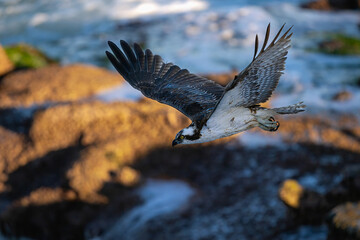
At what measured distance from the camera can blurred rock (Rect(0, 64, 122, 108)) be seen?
33.5 ft

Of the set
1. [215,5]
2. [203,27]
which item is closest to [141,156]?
[203,27]

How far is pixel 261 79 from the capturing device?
3.95 m

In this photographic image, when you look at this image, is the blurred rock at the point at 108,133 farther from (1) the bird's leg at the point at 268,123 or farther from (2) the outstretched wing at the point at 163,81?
(1) the bird's leg at the point at 268,123

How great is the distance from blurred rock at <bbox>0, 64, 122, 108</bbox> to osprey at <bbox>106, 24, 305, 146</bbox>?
16.3 feet

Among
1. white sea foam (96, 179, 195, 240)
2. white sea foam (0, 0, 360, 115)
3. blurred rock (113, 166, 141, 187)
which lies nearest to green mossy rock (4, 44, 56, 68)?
white sea foam (0, 0, 360, 115)

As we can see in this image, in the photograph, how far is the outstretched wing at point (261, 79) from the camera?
374 centimetres

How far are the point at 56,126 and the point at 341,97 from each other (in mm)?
7933

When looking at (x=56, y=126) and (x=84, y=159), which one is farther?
(x=56, y=126)

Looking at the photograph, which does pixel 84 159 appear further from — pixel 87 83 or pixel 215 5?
pixel 215 5

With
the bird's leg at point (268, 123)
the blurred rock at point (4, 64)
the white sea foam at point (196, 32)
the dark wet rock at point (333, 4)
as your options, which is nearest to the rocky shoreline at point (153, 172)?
the blurred rock at point (4, 64)

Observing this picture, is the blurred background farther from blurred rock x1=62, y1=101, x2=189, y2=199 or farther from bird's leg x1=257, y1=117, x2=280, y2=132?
bird's leg x1=257, y1=117, x2=280, y2=132

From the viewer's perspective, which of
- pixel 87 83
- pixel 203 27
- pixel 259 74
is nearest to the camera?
pixel 259 74

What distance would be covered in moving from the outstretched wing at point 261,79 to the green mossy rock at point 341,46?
1274 centimetres

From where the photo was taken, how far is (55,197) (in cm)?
829
